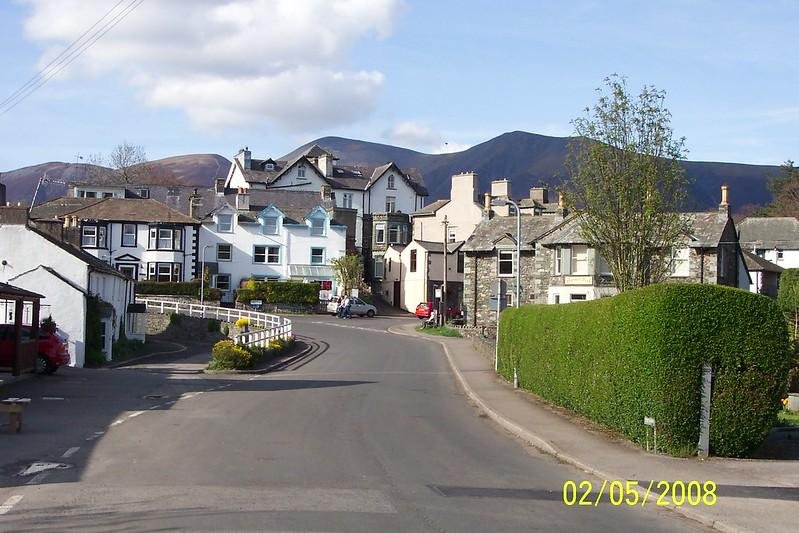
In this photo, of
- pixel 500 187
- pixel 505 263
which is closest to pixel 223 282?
pixel 505 263

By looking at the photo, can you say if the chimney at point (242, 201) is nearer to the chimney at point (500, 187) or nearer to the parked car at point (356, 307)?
the parked car at point (356, 307)

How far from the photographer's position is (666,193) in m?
31.7

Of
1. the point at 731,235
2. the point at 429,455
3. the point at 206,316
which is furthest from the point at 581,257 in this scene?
the point at 429,455

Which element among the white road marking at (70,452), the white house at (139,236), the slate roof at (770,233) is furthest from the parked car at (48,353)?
the slate roof at (770,233)

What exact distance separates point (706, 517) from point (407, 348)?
41863mm

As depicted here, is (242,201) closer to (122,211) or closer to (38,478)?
(122,211)

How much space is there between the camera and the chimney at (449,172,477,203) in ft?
314

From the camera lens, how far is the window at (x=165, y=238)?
7744 centimetres

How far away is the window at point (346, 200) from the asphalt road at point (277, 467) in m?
83.4

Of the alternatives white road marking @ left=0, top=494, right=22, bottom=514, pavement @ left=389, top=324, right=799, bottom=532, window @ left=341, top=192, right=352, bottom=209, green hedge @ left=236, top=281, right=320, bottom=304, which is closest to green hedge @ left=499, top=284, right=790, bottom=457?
pavement @ left=389, top=324, right=799, bottom=532

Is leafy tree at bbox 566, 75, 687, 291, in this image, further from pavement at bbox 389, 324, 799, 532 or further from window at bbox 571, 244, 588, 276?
window at bbox 571, 244, 588, 276

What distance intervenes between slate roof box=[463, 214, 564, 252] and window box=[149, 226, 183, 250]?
2506 centimetres

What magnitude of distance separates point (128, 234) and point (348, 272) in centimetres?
1842

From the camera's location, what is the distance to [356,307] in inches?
3108
